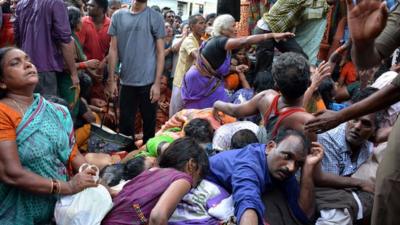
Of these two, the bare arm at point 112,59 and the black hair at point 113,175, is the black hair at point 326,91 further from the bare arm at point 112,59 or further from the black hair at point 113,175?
the black hair at point 113,175

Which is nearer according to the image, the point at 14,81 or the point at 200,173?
the point at 14,81

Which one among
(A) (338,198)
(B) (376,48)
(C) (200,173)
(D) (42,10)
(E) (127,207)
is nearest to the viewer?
(B) (376,48)

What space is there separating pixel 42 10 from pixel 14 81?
188 cm

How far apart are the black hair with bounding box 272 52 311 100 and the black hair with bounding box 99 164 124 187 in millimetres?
1199

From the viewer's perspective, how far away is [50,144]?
99.6 inches

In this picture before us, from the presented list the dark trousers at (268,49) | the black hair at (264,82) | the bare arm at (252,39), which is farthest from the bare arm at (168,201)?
the dark trousers at (268,49)

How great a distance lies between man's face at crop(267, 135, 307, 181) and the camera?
8.98 ft

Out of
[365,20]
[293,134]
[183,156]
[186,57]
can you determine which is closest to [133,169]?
[183,156]

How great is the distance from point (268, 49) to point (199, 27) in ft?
3.75

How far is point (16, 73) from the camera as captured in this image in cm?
252

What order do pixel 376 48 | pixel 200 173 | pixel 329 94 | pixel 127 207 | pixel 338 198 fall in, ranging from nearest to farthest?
pixel 376 48, pixel 127 207, pixel 200 173, pixel 338 198, pixel 329 94

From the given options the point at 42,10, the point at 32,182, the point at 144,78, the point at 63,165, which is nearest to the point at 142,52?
the point at 144,78

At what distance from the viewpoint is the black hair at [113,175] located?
3.25 m

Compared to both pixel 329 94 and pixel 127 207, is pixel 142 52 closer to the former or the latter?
pixel 329 94
